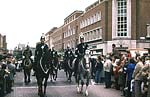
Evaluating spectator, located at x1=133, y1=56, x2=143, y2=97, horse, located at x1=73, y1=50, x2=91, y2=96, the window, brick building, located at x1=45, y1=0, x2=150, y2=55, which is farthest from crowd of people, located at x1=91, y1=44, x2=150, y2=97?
the window

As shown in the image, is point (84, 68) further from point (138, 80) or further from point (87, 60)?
point (138, 80)

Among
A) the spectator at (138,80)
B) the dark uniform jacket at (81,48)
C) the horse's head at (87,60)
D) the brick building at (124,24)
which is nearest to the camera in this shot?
the spectator at (138,80)

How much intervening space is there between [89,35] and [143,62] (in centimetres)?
6582

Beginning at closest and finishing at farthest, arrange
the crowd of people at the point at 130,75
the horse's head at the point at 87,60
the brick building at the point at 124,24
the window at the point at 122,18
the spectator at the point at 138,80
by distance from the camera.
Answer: the crowd of people at the point at 130,75 → the spectator at the point at 138,80 → the horse's head at the point at 87,60 → the brick building at the point at 124,24 → the window at the point at 122,18

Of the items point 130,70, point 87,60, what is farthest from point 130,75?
point 87,60

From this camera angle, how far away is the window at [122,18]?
65.0 m

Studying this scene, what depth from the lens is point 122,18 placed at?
65.8m

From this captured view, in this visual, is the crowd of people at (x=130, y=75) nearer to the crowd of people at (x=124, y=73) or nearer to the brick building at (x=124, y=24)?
the crowd of people at (x=124, y=73)

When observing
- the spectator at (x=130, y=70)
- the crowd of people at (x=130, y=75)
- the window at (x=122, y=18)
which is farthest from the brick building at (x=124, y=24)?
the spectator at (x=130, y=70)

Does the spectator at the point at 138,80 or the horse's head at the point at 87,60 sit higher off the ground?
the horse's head at the point at 87,60

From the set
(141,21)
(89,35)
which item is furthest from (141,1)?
(89,35)

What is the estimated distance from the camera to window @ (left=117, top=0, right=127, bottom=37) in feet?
213

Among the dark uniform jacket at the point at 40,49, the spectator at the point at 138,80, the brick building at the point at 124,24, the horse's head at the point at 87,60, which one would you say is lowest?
the spectator at the point at 138,80

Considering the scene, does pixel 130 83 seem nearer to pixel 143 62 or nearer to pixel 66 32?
pixel 143 62
